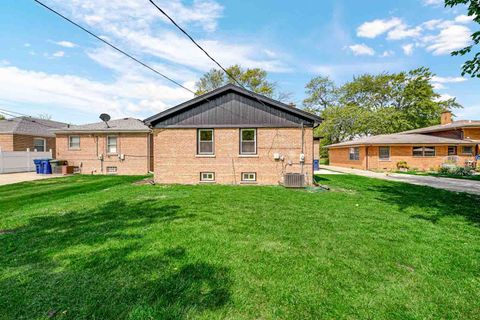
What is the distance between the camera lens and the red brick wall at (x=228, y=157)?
11625mm

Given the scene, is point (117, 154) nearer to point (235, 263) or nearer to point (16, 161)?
point (16, 161)

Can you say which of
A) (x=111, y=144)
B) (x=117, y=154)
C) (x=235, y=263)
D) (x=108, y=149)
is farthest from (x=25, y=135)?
(x=235, y=263)

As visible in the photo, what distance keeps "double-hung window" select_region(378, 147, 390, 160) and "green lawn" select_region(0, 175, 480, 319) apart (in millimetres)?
18288

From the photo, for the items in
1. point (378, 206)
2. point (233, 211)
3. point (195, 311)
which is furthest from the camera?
point (378, 206)

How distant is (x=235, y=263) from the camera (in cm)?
346

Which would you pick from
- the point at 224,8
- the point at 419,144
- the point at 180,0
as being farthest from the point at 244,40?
the point at 419,144

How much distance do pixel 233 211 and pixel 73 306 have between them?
4.29 meters

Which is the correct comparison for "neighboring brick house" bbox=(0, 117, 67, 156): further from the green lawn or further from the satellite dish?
the green lawn

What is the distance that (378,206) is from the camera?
7434mm

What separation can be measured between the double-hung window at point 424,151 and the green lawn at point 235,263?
1961cm

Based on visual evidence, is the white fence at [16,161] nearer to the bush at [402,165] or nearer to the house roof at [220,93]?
the house roof at [220,93]

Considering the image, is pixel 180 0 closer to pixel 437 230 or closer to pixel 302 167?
pixel 437 230

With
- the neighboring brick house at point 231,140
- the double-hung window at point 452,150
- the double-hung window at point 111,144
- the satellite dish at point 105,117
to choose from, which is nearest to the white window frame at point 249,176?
the neighboring brick house at point 231,140

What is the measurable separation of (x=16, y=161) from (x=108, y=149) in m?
8.75
